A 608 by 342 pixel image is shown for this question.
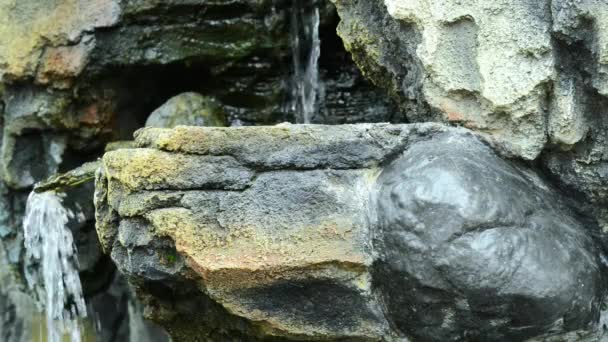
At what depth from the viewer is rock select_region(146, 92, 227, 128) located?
3195 mm

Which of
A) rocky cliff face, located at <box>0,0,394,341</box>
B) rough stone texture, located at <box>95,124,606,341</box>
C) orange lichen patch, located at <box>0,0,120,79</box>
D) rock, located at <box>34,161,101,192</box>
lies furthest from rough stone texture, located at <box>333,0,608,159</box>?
orange lichen patch, located at <box>0,0,120,79</box>

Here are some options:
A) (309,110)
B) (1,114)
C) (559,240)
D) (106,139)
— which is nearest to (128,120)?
(106,139)

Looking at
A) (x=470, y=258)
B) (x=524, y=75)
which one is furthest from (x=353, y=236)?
(x=524, y=75)

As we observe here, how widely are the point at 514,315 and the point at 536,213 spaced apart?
0.98ft

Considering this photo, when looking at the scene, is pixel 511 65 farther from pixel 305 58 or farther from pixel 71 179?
pixel 71 179

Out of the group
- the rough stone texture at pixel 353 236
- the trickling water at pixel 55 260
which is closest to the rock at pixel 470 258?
the rough stone texture at pixel 353 236

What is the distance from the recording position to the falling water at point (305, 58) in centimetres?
348

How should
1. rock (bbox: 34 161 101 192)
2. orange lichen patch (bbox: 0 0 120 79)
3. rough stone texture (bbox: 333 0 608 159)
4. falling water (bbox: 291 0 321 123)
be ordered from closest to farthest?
rough stone texture (bbox: 333 0 608 159), rock (bbox: 34 161 101 192), orange lichen patch (bbox: 0 0 120 79), falling water (bbox: 291 0 321 123)

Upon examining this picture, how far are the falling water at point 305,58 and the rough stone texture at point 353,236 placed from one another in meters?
1.57

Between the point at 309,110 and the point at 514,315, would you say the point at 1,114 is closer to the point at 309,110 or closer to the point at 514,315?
the point at 309,110

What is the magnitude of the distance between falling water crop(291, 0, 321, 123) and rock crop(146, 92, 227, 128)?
444 mm

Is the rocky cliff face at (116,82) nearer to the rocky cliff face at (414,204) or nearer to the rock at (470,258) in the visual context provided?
the rocky cliff face at (414,204)

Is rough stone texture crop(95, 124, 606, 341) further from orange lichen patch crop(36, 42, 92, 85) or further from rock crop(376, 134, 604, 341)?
orange lichen patch crop(36, 42, 92, 85)

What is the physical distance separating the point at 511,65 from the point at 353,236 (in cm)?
68
